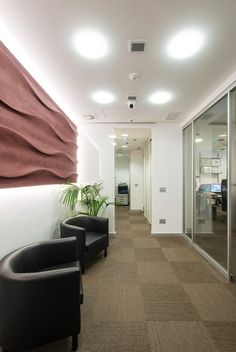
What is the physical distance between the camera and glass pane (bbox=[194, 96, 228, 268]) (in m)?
3.14

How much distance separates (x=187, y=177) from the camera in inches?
193

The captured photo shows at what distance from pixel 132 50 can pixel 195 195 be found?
3.10m

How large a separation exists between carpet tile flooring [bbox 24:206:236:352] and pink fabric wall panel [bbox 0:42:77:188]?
5.35 feet

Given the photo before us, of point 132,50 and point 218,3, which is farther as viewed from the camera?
point 132,50

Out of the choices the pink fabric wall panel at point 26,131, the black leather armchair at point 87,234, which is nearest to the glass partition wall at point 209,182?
the black leather armchair at point 87,234

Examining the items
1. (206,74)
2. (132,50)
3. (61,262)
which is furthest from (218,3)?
(61,262)

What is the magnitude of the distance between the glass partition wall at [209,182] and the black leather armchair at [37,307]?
2.33 meters

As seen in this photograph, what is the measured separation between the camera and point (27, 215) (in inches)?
101

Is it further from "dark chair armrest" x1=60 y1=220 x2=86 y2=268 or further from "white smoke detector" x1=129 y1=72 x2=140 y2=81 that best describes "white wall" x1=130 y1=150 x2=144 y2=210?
"white smoke detector" x1=129 y1=72 x2=140 y2=81

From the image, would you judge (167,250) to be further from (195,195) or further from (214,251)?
(195,195)

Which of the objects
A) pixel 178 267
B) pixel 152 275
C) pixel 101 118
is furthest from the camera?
pixel 101 118

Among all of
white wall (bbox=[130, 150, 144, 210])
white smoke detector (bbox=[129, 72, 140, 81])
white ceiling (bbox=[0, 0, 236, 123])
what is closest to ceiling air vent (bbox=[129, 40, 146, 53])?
white ceiling (bbox=[0, 0, 236, 123])

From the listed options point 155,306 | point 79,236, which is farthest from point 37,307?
point 79,236

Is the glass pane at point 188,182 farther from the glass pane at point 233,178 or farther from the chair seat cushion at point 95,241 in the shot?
the chair seat cushion at point 95,241
